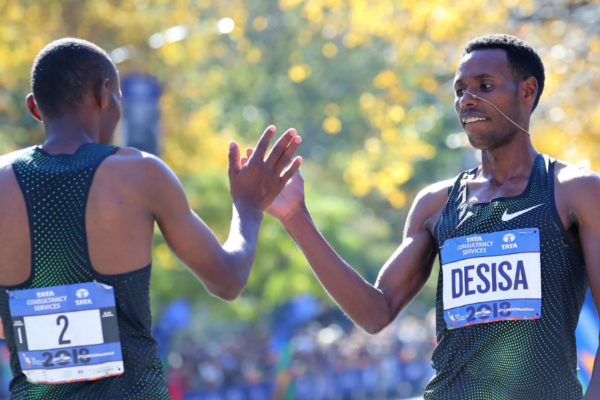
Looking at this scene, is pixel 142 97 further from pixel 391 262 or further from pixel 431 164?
pixel 431 164

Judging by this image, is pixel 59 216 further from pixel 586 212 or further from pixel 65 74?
pixel 586 212

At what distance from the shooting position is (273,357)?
915 inches

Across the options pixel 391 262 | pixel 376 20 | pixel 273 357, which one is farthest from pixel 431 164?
pixel 391 262

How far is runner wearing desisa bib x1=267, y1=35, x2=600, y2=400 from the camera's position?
3.60 meters

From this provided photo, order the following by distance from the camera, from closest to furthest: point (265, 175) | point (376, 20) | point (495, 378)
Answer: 1. point (495, 378)
2. point (265, 175)
3. point (376, 20)

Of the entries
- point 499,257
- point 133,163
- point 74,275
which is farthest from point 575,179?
point 74,275

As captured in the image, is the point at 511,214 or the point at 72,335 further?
the point at 511,214

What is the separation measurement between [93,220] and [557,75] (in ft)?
25.4

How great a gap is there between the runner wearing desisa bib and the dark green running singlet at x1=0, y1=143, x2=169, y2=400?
1.02 m

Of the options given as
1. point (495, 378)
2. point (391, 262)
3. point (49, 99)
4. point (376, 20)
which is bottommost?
point (495, 378)

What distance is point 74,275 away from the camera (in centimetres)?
323

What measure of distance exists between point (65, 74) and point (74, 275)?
0.67 m

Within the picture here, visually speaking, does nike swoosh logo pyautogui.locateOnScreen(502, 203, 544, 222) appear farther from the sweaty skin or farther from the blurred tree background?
the blurred tree background

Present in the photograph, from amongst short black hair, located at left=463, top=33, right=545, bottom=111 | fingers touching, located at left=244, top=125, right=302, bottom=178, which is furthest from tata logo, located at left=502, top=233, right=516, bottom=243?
fingers touching, located at left=244, top=125, right=302, bottom=178
